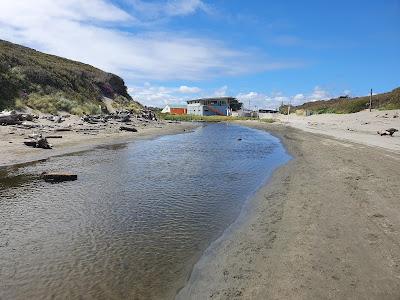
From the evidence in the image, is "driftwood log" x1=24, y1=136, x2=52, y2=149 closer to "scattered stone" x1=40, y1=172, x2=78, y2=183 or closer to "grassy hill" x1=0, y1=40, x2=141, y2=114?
"scattered stone" x1=40, y1=172, x2=78, y2=183

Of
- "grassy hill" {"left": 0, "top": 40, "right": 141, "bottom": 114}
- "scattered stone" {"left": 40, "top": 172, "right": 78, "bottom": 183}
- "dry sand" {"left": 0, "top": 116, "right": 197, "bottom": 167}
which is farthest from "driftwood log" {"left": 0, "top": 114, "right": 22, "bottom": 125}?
"scattered stone" {"left": 40, "top": 172, "right": 78, "bottom": 183}

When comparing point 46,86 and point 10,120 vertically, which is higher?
point 46,86

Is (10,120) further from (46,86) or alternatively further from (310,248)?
(310,248)

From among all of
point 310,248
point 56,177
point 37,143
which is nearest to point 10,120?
point 37,143

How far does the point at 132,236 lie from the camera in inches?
414

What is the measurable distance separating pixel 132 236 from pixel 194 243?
169cm

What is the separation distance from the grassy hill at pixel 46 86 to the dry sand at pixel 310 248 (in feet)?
124

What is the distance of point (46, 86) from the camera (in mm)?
55469

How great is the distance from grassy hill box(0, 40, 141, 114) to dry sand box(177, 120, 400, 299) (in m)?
37.7

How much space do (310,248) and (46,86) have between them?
53275 millimetres

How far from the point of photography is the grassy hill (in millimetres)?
46625

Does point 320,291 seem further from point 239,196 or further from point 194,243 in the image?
point 239,196

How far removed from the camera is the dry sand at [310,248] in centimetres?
718

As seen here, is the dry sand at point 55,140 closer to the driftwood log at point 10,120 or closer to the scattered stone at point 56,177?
the driftwood log at point 10,120
